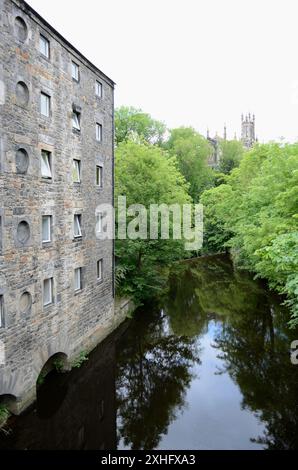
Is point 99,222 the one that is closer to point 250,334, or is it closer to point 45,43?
point 45,43

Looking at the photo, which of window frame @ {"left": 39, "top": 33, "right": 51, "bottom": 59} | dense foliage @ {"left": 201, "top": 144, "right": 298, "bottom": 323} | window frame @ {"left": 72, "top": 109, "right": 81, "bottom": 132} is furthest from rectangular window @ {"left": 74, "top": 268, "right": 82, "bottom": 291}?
window frame @ {"left": 39, "top": 33, "right": 51, "bottom": 59}

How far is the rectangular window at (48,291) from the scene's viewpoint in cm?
1261

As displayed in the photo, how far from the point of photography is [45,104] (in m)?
12.4

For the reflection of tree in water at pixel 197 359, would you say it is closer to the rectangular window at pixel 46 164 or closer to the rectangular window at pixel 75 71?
the rectangular window at pixel 46 164

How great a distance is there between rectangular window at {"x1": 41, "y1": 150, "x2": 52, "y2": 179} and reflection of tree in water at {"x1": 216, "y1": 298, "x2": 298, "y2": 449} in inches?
410

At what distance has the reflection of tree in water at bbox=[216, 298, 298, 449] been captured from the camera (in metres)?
11.4

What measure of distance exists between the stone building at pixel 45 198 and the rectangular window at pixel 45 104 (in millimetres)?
34

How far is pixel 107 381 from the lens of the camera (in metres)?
14.5

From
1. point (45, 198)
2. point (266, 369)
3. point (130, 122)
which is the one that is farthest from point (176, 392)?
point (130, 122)

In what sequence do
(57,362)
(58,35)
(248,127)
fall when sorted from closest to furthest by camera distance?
(58,35)
(57,362)
(248,127)

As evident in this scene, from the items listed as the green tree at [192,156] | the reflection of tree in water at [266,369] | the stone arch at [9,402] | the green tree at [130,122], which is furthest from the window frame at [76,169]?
the green tree at [192,156]

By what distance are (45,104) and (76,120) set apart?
2.43 metres

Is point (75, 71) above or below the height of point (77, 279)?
above
